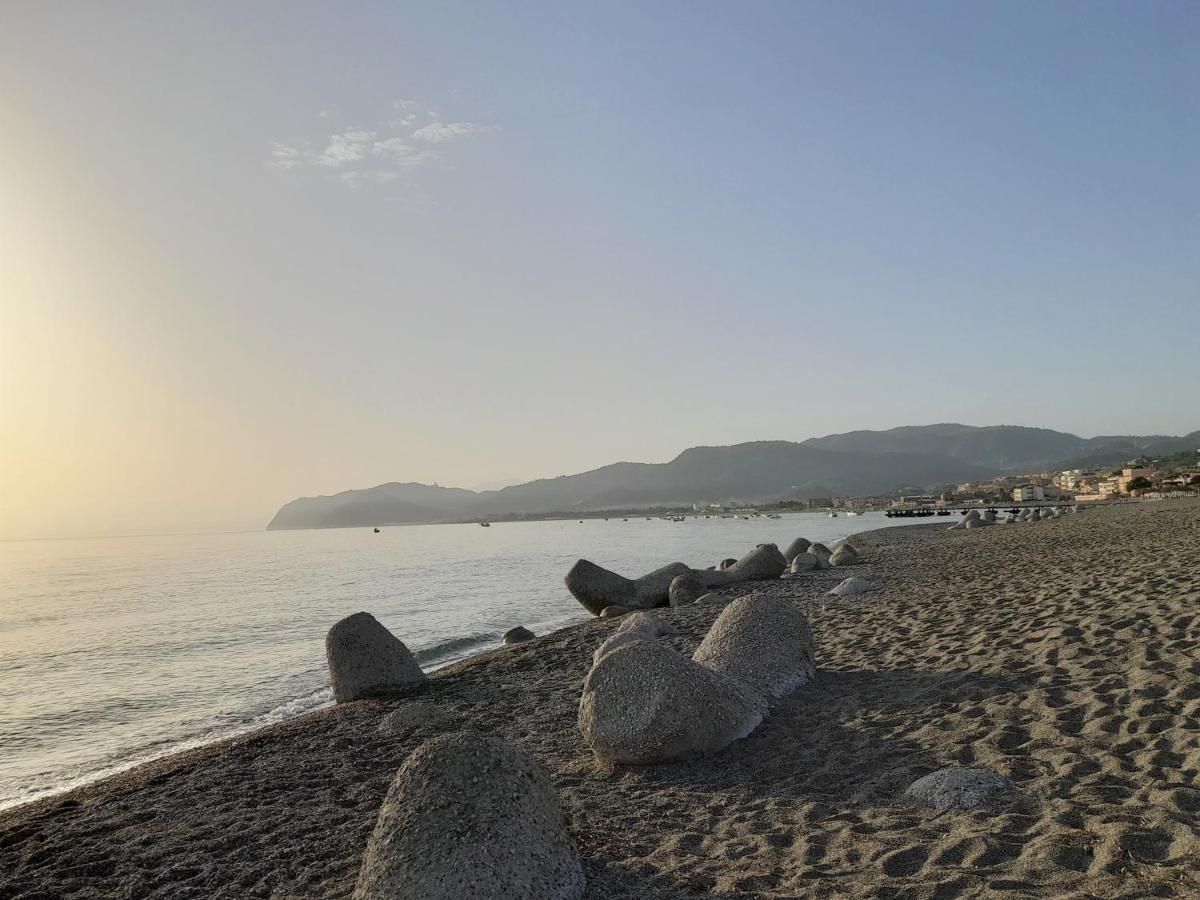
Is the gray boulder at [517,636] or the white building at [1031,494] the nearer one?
the gray boulder at [517,636]

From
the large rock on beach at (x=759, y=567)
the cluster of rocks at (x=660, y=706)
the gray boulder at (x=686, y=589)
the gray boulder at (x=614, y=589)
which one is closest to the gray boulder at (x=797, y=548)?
the large rock on beach at (x=759, y=567)

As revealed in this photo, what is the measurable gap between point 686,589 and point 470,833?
15.2 metres

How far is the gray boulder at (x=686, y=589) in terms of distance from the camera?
1848cm

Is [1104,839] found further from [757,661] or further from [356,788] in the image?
[356,788]

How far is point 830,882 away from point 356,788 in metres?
4.52

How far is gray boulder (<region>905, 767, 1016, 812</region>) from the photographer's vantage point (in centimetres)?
460

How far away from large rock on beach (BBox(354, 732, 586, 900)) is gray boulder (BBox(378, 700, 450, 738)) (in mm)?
4590

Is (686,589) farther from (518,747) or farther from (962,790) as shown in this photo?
(518,747)

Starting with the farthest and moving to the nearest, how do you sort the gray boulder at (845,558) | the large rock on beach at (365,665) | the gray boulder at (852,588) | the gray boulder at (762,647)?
the gray boulder at (845,558) < the gray boulder at (852,588) < the large rock on beach at (365,665) < the gray boulder at (762,647)

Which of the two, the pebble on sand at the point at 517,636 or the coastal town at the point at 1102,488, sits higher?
the pebble on sand at the point at 517,636

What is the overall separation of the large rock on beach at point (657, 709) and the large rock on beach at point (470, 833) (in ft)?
6.69

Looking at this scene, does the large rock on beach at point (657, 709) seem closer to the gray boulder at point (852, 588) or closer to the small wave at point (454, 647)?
the gray boulder at point (852, 588)

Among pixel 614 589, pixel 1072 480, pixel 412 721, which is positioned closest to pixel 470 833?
pixel 412 721

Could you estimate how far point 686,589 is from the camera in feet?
61.4
